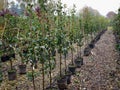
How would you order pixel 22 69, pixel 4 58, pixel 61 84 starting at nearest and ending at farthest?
pixel 61 84 → pixel 22 69 → pixel 4 58

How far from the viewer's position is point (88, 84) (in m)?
8.55

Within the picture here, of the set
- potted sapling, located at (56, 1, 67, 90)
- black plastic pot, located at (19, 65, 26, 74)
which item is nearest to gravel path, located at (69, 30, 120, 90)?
potted sapling, located at (56, 1, 67, 90)

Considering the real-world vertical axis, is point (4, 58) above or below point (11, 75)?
above

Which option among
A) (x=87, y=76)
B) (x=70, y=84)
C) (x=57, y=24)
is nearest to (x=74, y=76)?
(x=87, y=76)

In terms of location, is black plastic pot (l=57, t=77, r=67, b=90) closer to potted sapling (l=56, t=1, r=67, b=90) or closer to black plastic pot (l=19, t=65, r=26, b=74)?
potted sapling (l=56, t=1, r=67, b=90)

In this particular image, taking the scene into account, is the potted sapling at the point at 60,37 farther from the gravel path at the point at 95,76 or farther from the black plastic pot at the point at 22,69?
the black plastic pot at the point at 22,69

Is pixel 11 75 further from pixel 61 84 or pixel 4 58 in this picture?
pixel 4 58

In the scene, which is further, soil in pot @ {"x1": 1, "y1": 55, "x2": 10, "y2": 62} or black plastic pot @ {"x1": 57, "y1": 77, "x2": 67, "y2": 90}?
soil in pot @ {"x1": 1, "y1": 55, "x2": 10, "y2": 62}

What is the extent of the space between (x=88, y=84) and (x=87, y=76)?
114 cm

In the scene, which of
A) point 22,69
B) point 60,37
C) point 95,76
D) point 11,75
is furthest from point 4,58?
point 60,37

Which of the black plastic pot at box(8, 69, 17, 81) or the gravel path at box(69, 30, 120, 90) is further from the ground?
the black plastic pot at box(8, 69, 17, 81)

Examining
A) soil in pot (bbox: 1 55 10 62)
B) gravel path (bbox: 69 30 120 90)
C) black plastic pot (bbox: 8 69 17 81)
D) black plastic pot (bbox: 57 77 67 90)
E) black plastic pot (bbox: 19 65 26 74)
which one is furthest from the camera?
soil in pot (bbox: 1 55 10 62)

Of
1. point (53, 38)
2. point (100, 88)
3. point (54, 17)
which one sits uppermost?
point (54, 17)

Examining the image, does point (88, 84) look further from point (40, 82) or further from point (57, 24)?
point (57, 24)
